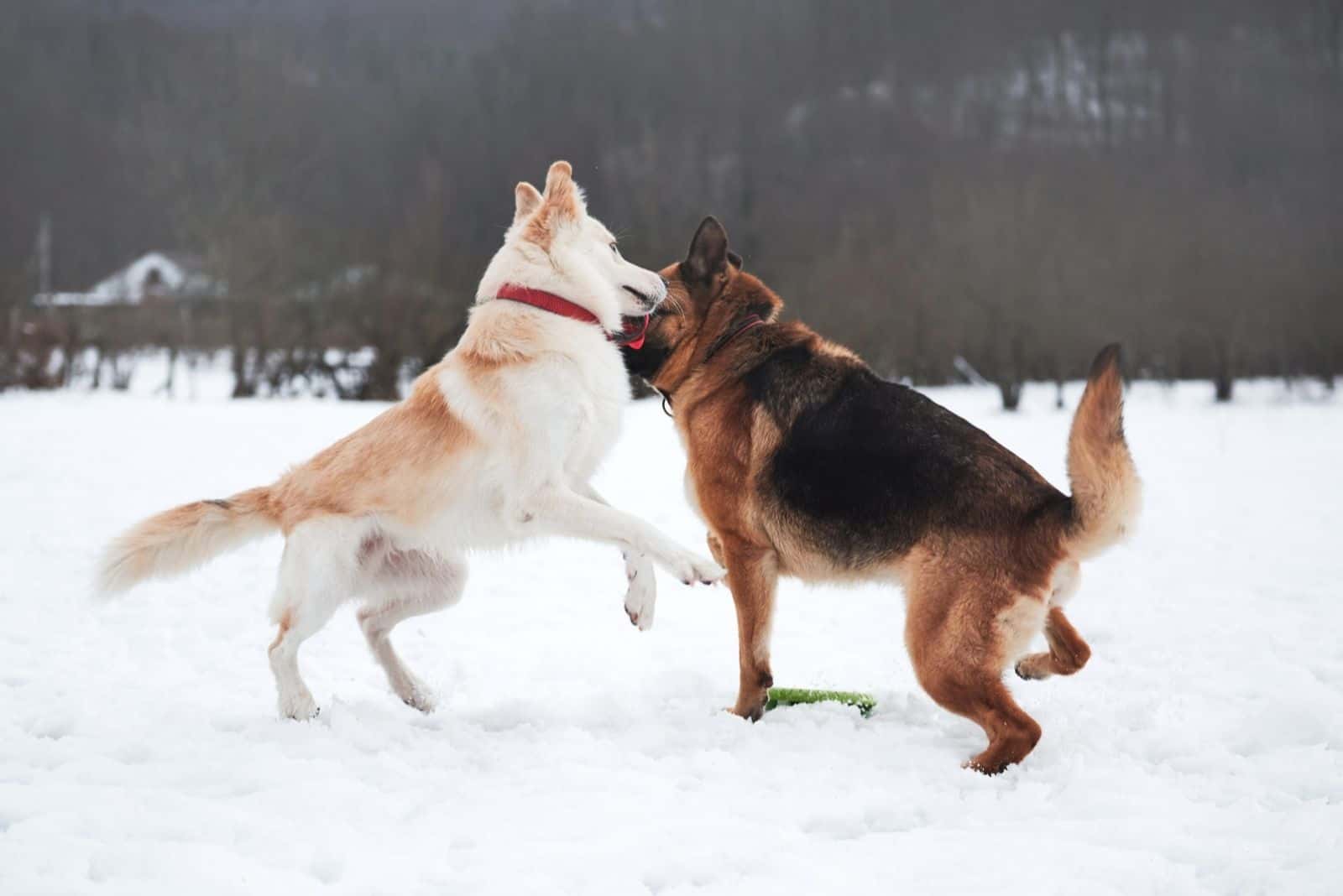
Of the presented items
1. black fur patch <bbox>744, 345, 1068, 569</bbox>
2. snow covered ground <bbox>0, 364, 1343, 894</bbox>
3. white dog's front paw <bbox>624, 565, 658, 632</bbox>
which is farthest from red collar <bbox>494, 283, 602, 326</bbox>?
snow covered ground <bbox>0, 364, 1343, 894</bbox>

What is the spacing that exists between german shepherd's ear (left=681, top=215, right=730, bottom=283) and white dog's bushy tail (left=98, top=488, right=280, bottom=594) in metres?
2.09

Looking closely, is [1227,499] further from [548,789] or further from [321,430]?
[321,430]

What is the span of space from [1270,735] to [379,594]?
3.54 m

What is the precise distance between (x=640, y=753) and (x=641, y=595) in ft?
2.48

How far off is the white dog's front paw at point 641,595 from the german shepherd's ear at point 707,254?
4.63 ft

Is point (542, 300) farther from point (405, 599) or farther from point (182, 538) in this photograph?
point (182, 538)

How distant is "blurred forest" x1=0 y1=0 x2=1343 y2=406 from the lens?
28578 mm

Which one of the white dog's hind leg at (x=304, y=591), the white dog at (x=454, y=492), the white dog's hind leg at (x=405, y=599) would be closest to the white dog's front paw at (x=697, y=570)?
the white dog at (x=454, y=492)

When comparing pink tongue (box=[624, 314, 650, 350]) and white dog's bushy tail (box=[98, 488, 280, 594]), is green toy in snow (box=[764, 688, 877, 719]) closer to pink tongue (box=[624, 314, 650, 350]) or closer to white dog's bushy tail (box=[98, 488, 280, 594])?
pink tongue (box=[624, 314, 650, 350])

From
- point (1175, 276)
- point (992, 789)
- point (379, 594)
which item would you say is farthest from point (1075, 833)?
point (1175, 276)

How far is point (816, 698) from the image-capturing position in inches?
169

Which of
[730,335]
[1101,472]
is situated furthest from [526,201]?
[1101,472]

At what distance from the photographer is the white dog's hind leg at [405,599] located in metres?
4.36

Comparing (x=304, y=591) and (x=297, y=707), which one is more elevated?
(x=304, y=591)
